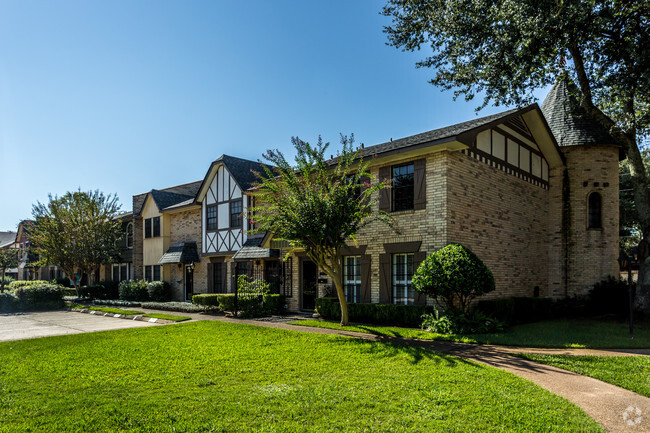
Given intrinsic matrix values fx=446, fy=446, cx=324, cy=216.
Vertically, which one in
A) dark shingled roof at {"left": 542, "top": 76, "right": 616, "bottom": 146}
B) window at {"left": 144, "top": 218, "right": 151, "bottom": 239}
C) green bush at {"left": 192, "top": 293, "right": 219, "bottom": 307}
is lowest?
green bush at {"left": 192, "top": 293, "right": 219, "bottom": 307}

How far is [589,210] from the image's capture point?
63.3 ft

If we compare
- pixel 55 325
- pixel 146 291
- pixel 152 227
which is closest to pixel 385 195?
pixel 55 325

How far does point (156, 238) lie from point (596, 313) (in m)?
24.1

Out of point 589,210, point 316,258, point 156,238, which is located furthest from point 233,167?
point 589,210

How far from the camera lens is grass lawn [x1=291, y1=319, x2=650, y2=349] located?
11264mm

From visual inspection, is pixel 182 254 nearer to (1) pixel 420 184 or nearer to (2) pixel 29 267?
(1) pixel 420 184

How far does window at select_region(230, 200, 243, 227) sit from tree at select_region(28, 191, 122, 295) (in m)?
11.2

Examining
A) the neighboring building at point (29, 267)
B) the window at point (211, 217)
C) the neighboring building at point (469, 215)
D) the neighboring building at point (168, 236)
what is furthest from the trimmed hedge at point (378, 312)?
the neighboring building at point (29, 267)

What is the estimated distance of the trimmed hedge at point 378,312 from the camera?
45.9ft

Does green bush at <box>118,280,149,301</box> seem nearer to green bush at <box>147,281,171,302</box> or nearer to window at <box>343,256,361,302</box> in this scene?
green bush at <box>147,281,171,302</box>

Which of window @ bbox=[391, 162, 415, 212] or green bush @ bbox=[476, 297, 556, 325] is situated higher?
window @ bbox=[391, 162, 415, 212]

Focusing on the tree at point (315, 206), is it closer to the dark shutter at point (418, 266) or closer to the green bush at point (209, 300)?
the dark shutter at point (418, 266)

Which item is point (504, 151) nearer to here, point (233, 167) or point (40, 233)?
point (233, 167)

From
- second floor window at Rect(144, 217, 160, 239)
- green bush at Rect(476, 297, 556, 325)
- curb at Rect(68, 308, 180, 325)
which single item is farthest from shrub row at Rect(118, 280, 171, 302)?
green bush at Rect(476, 297, 556, 325)
